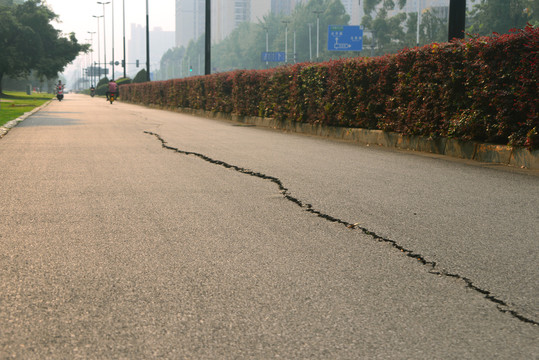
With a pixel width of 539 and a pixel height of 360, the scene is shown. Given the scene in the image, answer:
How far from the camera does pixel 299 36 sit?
135625 millimetres

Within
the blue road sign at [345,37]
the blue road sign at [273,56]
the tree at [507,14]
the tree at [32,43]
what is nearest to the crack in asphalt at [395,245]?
the tree at [32,43]

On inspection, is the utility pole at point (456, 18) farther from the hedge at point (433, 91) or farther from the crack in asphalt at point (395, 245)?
the crack in asphalt at point (395, 245)

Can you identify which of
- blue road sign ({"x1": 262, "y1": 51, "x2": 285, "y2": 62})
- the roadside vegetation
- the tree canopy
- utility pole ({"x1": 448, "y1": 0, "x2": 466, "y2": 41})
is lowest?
the roadside vegetation

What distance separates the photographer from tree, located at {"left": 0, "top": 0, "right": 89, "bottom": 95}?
190 feet

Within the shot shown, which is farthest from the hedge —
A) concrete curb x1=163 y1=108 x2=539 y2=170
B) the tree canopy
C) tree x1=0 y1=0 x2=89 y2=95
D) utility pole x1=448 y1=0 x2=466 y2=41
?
the tree canopy

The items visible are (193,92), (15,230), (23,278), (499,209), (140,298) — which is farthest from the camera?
(193,92)

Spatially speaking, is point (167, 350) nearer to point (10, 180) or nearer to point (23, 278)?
point (23, 278)

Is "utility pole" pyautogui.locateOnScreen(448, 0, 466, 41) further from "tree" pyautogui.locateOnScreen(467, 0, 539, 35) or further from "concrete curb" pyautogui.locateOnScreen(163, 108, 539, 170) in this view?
"tree" pyautogui.locateOnScreen(467, 0, 539, 35)

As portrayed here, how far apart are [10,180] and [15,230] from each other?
3046 mm

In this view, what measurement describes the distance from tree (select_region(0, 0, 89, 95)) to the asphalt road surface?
177ft

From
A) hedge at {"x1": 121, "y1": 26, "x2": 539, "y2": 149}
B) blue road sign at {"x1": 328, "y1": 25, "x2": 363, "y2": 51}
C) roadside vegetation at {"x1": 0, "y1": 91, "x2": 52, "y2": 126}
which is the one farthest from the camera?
blue road sign at {"x1": 328, "y1": 25, "x2": 363, "y2": 51}

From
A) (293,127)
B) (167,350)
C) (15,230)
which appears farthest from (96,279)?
(293,127)

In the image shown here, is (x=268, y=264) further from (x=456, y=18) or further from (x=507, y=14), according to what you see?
(x=507, y=14)

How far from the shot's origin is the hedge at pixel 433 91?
969cm
